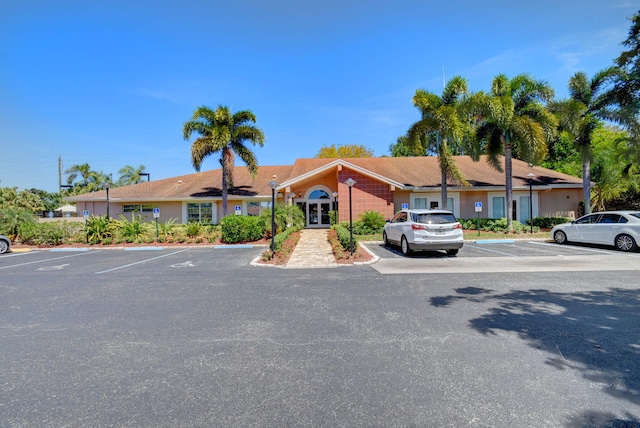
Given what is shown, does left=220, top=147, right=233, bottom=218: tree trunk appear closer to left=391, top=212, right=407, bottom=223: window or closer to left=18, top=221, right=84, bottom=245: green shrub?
left=18, top=221, right=84, bottom=245: green shrub

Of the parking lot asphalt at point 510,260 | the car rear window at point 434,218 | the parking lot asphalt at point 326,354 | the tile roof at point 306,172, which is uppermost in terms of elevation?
the tile roof at point 306,172

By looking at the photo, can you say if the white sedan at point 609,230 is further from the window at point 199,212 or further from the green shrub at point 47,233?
the green shrub at point 47,233

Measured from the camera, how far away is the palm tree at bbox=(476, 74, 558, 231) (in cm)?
1922

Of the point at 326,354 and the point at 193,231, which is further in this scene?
the point at 193,231

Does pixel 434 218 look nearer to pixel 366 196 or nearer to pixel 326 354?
pixel 326 354

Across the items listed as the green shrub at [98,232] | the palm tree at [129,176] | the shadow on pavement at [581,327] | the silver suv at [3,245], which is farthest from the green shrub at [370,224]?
the palm tree at [129,176]

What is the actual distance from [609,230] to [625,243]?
2.31 feet

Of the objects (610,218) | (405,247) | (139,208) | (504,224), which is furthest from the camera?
(139,208)

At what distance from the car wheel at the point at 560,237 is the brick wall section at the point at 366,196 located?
9708mm

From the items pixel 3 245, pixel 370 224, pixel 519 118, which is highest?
pixel 519 118

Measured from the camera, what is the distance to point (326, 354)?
412 centimetres

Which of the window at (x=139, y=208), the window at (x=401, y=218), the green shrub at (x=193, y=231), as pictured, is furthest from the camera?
the window at (x=139, y=208)

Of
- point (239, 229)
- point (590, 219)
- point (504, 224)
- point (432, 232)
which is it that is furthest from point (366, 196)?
point (590, 219)

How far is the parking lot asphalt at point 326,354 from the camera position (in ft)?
9.68
